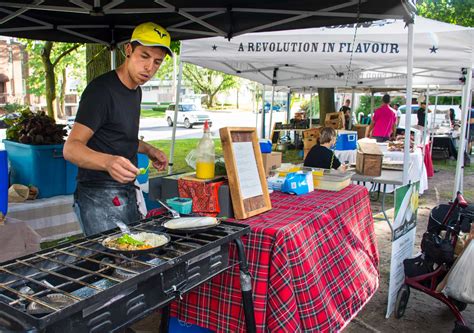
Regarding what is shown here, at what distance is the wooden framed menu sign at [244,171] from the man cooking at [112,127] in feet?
1.68

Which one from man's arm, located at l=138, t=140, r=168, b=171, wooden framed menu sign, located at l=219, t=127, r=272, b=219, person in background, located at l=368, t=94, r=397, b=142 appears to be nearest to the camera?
wooden framed menu sign, located at l=219, t=127, r=272, b=219

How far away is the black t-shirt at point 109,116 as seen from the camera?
2.07 metres

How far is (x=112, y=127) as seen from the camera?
7.14ft

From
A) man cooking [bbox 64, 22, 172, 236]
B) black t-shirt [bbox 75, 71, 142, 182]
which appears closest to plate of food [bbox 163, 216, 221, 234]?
man cooking [bbox 64, 22, 172, 236]

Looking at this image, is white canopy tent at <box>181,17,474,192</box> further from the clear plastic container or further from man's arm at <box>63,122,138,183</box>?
man's arm at <box>63,122,138,183</box>

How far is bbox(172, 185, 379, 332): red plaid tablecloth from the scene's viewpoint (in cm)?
203

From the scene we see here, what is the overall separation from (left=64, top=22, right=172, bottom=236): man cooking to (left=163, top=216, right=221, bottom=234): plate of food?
406 mm

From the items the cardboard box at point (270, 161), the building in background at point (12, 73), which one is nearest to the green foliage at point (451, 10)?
the cardboard box at point (270, 161)

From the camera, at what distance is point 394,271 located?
3.25 m

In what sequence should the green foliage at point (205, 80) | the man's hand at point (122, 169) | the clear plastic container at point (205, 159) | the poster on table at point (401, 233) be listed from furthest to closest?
the green foliage at point (205, 80)
the poster on table at point (401, 233)
the clear plastic container at point (205, 159)
the man's hand at point (122, 169)

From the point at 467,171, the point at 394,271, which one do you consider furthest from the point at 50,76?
the point at 467,171

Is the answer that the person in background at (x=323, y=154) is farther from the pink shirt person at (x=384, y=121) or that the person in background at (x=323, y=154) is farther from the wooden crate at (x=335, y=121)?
the wooden crate at (x=335, y=121)

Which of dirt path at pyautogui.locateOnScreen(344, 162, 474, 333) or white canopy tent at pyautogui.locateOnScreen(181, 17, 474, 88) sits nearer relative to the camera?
dirt path at pyautogui.locateOnScreen(344, 162, 474, 333)

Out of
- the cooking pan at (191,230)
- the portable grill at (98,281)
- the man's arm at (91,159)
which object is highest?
the man's arm at (91,159)
